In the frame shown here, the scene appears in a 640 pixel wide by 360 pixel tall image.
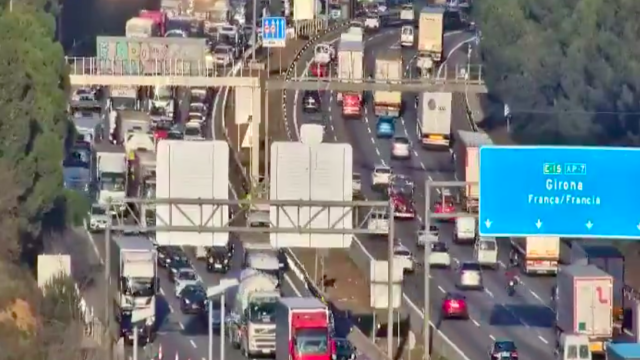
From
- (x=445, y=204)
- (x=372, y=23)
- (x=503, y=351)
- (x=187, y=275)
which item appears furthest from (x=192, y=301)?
(x=372, y=23)

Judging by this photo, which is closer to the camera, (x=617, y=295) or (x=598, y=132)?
(x=617, y=295)

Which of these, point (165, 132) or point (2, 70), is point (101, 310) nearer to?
point (2, 70)

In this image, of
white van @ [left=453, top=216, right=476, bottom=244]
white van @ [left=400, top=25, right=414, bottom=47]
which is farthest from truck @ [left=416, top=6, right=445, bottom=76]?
Result: white van @ [left=453, top=216, right=476, bottom=244]

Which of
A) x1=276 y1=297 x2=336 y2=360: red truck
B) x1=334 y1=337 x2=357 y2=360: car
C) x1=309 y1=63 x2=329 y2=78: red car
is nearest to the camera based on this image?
x1=276 y1=297 x2=336 y2=360: red truck

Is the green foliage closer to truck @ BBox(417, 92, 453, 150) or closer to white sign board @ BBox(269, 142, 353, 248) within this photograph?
truck @ BBox(417, 92, 453, 150)

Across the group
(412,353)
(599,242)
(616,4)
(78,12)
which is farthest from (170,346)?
(78,12)

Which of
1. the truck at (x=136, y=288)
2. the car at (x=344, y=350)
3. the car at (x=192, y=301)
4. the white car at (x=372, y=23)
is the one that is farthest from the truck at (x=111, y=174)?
the white car at (x=372, y=23)

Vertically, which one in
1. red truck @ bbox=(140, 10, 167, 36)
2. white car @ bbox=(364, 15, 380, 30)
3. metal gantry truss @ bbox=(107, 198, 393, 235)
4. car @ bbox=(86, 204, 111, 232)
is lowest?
white car @ bbox=(364, 15, 380, 30)
